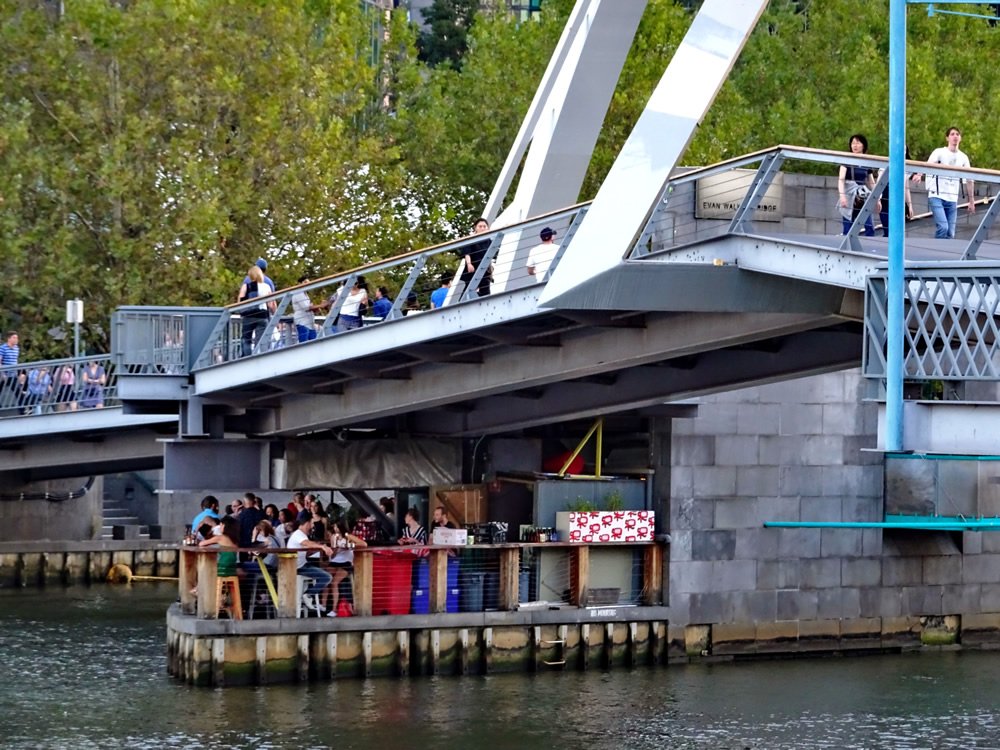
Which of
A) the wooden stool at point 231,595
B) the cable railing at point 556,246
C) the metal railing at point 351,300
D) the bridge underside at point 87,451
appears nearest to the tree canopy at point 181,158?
the bridge underside at point 87,451

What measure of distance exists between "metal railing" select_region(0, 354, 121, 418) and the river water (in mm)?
4704

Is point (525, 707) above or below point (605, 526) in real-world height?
below

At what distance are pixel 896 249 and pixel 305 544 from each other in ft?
38.4

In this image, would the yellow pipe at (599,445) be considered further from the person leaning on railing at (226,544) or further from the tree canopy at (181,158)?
the tree canopy at (181,158)

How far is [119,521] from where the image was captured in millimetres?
44969

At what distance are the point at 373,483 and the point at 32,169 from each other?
15.1 meters

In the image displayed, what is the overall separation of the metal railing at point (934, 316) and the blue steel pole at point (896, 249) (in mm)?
111

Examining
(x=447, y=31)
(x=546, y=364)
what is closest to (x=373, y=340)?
(x=546, y=364)

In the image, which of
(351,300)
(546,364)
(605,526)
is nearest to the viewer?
(546,364)

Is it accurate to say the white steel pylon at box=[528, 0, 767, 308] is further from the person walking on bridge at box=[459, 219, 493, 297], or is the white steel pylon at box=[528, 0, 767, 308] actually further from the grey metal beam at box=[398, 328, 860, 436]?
the grey metal beam at box=[398, 328, 860, 436]

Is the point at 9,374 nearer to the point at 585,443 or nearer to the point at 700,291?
the point at 585,443

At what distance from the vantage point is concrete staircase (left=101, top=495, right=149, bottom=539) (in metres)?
43.1

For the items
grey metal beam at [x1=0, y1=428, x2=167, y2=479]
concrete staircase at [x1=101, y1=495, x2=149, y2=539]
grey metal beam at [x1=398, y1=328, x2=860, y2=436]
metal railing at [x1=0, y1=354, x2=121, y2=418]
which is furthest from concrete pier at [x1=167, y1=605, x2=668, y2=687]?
concrete staircase at [x1=101, y1=495, x2=149, y2=539]

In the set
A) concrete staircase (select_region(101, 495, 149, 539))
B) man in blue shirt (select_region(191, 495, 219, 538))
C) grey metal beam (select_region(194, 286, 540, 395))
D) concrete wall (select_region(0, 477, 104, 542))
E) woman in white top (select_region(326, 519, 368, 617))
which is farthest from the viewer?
concrete staircase (select_region(101, 495, 149, 539))
